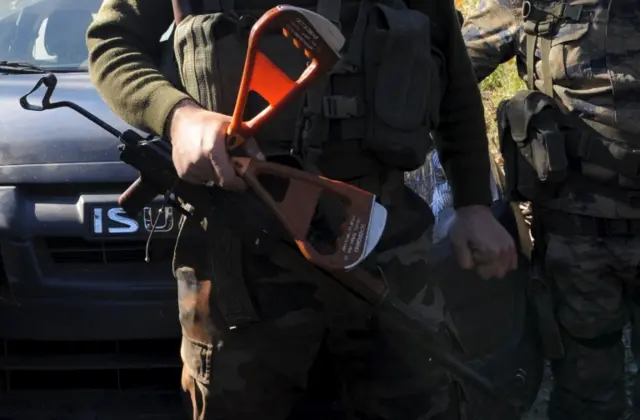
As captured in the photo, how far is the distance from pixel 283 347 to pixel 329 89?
53 centimetres

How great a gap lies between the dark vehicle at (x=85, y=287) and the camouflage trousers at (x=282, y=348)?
69cm

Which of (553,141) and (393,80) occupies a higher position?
(393,80)

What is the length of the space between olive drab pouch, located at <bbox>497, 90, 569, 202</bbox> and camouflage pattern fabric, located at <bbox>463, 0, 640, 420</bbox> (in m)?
0.06

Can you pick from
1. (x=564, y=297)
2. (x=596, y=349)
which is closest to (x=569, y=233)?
(x=564, y=297)

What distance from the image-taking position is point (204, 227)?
188 cm

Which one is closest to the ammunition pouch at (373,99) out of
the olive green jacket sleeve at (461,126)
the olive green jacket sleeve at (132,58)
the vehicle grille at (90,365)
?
the olive green jacket sleeve at (461,126)

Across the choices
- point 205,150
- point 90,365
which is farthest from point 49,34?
point 205,150

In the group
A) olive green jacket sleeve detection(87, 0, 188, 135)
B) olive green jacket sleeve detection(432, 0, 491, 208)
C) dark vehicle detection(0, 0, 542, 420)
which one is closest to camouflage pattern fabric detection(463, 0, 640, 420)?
dark vehicle detection(0, 0, 542, 420)

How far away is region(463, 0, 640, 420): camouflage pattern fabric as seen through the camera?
2.89 meters

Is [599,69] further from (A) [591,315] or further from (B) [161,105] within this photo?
(B) [161,105]

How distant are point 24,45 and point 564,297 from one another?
2.34 metres

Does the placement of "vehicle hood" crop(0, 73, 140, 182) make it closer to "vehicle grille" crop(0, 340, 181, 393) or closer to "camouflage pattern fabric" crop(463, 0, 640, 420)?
"vehicle grille" crop(0, 340, 181, 393)

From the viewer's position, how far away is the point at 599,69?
2916mm

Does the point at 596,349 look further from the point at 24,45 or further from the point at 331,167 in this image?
the point at 24,45
